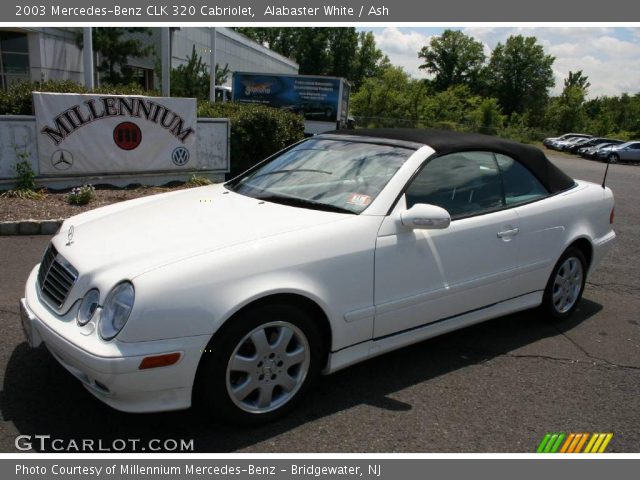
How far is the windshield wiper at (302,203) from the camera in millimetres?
3345

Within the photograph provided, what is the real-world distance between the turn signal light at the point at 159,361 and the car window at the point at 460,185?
5.48 ft

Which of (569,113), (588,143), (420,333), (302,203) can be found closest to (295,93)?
(588,143)

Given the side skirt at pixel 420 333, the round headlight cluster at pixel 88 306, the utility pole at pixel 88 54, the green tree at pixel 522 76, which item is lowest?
the side skirt at pixel 420 333

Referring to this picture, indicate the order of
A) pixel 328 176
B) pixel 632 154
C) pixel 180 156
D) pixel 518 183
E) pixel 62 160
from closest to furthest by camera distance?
pixel 328 176 < pixel 518 183 < pixel 62 160 < pixel 180 156 < pixel 632 154

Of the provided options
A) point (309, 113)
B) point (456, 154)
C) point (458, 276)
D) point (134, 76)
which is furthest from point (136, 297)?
point (309, 113)

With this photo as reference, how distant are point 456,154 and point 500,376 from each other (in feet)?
5.02

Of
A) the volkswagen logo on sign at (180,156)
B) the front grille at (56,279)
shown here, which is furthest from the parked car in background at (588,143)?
the front grille at (56,279)

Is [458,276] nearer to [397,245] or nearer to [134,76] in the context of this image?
[397,245]

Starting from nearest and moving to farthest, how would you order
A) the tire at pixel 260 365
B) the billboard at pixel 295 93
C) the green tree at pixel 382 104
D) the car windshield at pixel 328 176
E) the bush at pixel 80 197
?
the tire at pixel 260 365 → the car windshield at pixel 328 176 → the bush at pixel 80 197 → the billboard at pixel 295 93 → the green tree at pixel 382 104

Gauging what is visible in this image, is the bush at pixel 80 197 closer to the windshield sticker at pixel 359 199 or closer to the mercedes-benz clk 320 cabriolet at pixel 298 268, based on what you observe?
the mercedes-benz clk 320 cabriolet at pixel 298 268

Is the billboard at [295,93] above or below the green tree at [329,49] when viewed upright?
below

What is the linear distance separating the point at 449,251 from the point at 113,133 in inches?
283

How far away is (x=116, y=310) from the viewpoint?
2545 millimetres

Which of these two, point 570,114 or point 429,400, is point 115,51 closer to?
point 429,400
